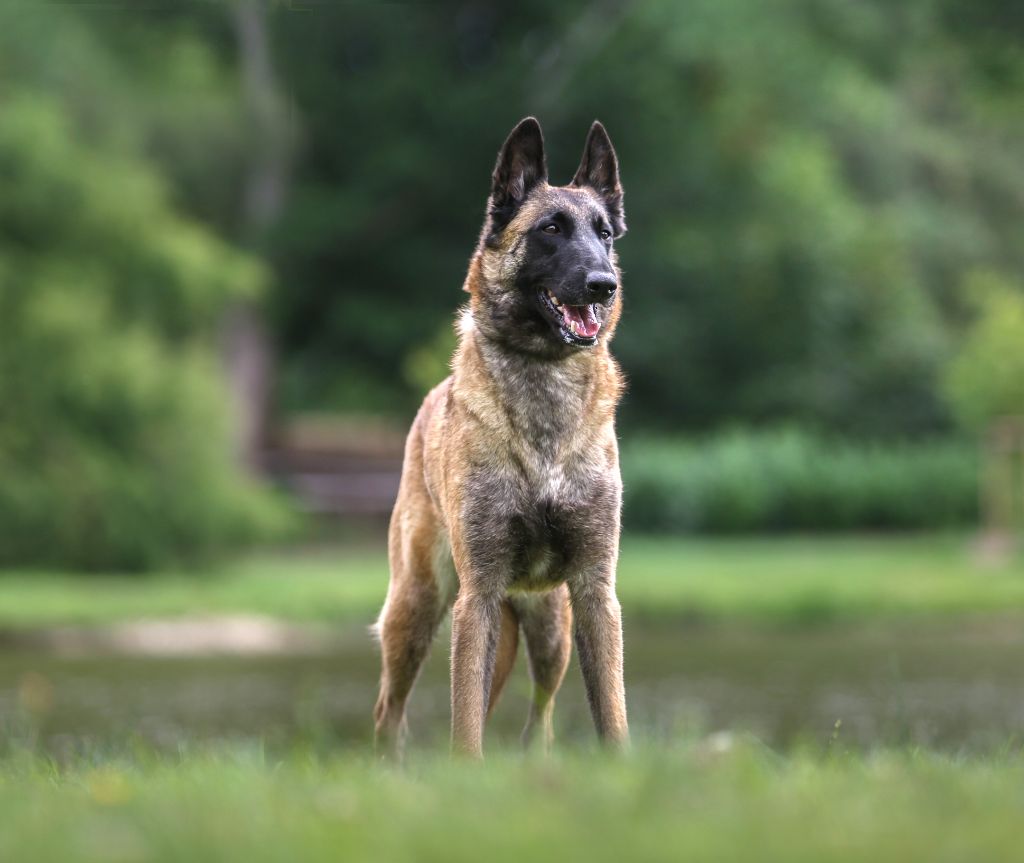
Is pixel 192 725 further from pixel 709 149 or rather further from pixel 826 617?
pixel 709 149

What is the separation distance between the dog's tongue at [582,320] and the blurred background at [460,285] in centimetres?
1032

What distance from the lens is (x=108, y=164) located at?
23984 mm

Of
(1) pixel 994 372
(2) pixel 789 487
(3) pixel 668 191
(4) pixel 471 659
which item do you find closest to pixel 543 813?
(4) pixel 471 659

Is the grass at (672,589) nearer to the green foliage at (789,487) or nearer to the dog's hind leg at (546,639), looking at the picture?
the green foliage at (789,487)

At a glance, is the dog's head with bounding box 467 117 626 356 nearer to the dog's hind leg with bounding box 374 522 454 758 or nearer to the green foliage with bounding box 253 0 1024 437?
the dog's hind leg with bounding box 374 522 454 758

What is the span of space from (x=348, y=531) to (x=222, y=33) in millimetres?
11095

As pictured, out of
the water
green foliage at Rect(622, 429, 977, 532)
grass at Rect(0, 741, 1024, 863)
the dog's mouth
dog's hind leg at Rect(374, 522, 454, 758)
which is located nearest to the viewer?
grass at Rect(0, 741, 1024, 863)

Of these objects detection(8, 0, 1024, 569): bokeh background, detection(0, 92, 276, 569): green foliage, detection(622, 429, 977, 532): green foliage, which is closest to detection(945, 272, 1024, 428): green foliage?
detection(8, 0, 1024, 569): bokeh background

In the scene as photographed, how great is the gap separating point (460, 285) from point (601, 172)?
26.6m

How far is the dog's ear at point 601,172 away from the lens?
6184 millimetres

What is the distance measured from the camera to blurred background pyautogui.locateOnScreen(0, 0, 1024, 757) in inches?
836

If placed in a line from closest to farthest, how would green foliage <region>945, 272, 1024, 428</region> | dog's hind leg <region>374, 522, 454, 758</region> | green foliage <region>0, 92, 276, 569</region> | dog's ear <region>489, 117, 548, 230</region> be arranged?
dog's ear <region>489, 117, 548, 230</region>
dog's hind leg <region>374, 522, 454, 758</region>
green foliage <region>0, 92, 276, 569</region>
green foliage <region>945, 272, 1024, 428</region>

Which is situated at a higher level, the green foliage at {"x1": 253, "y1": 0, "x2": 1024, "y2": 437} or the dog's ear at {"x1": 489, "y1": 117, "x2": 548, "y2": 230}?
the green foliage at {"x1": 253, "y1": 0, "x2": 1024, "y2": 437}

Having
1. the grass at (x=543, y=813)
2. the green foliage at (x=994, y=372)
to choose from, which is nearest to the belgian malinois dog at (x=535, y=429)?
the grass at (x=543, y=813)
